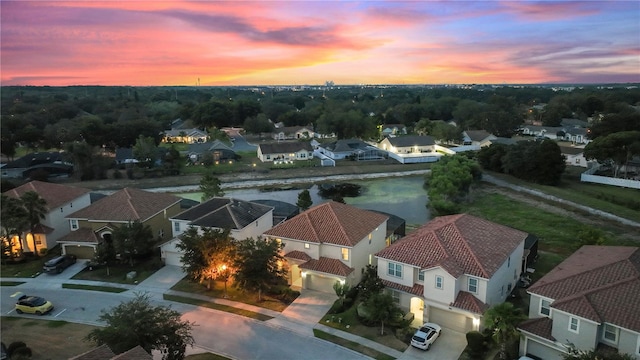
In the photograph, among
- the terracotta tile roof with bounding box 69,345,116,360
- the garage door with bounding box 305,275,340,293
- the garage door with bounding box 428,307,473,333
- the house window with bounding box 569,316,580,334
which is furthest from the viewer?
the garage door with bounding box 305,275,340,293

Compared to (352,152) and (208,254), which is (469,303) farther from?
(352,152)

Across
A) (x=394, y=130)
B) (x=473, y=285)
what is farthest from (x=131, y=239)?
(x=394, y=130)

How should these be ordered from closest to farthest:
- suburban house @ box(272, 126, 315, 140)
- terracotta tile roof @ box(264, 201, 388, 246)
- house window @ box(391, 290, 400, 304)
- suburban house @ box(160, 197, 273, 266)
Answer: house window @ box(391, 290, 400, 304) → terracotta tile roof @ box(264, 201, 388, 246) → suburban house @ box(160, 197, 273, 266) → suburban house @ box(272, 126, 315, 140)

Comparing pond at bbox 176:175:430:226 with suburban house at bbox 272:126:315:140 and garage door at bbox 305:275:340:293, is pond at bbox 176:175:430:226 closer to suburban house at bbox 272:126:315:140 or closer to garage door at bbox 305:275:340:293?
garage door at bbox 305:275:340:293

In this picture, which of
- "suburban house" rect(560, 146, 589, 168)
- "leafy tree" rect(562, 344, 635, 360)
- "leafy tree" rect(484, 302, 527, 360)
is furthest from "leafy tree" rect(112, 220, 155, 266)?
"suburban house" rect(560, 146, 589, 168)

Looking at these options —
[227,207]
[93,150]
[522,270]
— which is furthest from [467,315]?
[93,150]

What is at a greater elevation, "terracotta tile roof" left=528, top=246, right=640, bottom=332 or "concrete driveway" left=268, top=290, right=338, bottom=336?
"terracotta tile roof" left=528, top=246, right=640, bottom=332

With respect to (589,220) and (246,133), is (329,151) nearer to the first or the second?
→ (246,133)

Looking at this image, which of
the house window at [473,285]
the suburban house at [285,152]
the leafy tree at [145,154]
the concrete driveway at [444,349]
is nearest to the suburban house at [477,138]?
the suburban house at [285,152]
